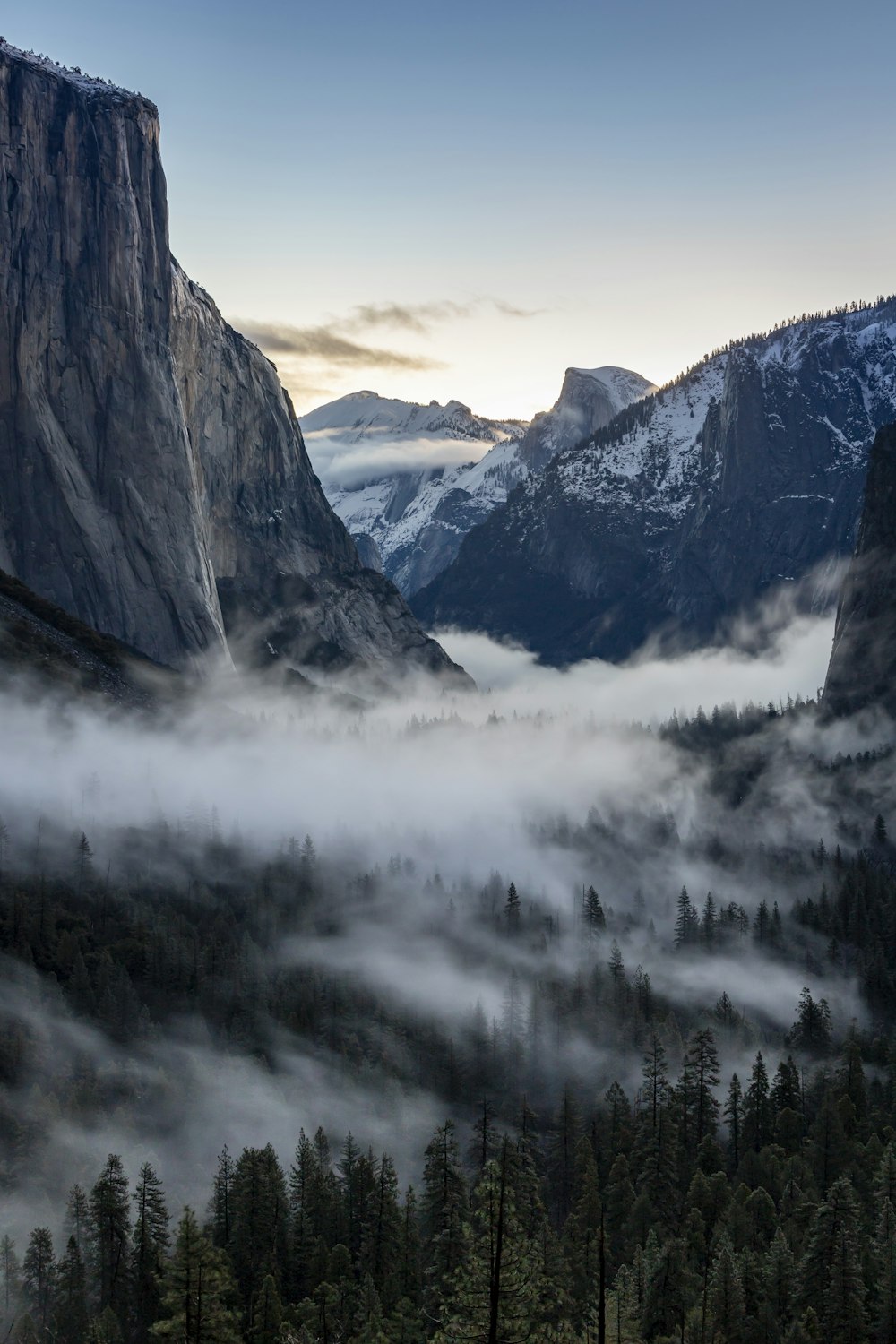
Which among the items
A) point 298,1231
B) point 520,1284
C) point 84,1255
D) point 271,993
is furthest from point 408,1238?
point 271,993

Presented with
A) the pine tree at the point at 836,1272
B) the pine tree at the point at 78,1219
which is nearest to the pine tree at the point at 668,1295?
the pine tree at the point at 836,1272

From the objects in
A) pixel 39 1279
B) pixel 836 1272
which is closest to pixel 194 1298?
pixel 836 1272

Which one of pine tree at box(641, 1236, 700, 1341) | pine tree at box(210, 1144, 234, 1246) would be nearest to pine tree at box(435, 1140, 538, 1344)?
pine tree at box(641, 1236, 700, 1341)

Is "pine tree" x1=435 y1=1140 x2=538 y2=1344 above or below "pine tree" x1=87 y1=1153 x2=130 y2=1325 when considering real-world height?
above

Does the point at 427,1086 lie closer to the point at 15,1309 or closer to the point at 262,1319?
the point at 15,1309

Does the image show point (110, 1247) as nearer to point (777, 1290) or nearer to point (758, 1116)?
point (777, 1290)

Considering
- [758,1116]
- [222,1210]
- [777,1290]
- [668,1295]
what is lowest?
[758,1116]

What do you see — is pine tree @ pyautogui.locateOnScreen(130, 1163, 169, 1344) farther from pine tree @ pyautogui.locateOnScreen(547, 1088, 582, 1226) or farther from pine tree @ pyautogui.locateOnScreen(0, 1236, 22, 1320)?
pine tree @ pyautogui.locateOnScreen(547, 1088, 582, 1226)

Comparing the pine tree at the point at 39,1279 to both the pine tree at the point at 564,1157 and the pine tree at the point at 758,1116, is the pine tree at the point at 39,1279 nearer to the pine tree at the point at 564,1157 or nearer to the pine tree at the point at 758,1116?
the pine tree at the point at 564,1157

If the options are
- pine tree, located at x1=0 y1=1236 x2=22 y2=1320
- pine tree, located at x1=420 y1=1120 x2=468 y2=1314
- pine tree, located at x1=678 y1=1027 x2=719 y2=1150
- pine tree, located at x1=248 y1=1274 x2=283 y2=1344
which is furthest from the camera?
pine tree, located at x1=678 y1=1027 x2=719 y2=1150
